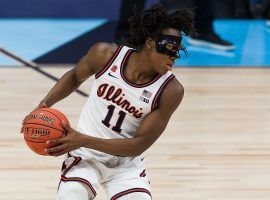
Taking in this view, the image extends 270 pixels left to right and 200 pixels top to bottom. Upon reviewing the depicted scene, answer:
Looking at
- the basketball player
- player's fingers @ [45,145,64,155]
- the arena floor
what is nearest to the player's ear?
the basketball player

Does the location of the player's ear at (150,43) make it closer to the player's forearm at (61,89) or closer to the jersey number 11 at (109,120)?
the jersey number 11 at (109,120)

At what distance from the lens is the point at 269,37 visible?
32.8 feet

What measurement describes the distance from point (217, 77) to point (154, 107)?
420 centimetres

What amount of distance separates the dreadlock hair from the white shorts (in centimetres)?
61

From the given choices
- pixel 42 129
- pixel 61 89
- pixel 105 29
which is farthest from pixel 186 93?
pixel 42 129

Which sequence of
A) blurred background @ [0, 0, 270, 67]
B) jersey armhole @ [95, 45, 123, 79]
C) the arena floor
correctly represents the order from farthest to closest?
blurred background @ [0, 0, 270, 67] < the arena floor < jersey armhole @ [95, 45, 123, 79]

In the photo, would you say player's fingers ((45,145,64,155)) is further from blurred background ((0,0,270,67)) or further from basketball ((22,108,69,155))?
blurred background ((0,0,270,67))

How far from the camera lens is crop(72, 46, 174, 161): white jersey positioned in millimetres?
3920

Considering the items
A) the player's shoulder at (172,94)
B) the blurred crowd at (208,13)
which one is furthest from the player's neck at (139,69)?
the blurred crowd at (208,13)

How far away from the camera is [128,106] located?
3.93 metres

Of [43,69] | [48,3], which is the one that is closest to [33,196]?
[43,69]

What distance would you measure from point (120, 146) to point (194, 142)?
2178mm

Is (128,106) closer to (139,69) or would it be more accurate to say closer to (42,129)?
(139,69)

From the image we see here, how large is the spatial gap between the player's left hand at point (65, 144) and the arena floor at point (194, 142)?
1.21 meters
